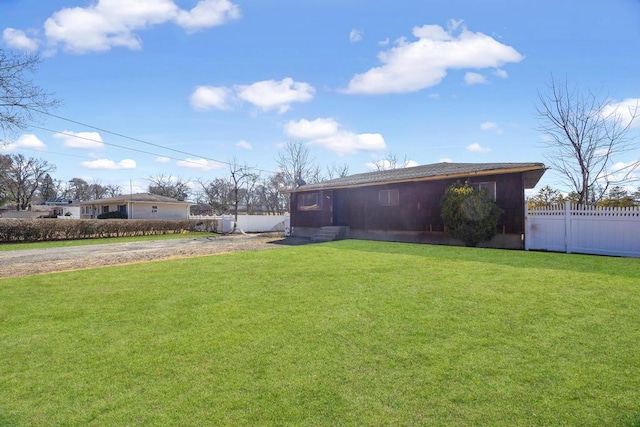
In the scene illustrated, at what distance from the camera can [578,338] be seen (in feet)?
11.0

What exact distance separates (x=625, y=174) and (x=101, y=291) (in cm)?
2153

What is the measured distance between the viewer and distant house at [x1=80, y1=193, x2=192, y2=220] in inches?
1256

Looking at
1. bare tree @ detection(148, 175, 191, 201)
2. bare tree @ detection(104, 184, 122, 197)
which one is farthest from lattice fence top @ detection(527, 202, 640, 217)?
bare tree @ detection(104, 184, 122, 197)

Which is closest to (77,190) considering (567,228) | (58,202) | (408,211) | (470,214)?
(58,202)

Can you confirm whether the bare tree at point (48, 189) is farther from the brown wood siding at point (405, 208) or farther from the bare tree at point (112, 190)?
the brown wood siding at point (405, 208)

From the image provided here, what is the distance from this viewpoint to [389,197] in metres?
15.9

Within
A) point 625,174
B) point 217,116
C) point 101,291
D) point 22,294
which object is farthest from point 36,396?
point 625,174

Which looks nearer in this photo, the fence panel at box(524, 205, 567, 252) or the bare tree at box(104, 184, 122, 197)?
the fence panel at box(524, 205, 567, 252)

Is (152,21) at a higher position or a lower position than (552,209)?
higher

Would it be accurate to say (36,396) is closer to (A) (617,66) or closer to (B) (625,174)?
(A) (617,66)

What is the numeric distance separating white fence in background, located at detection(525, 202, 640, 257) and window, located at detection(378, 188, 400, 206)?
543cm

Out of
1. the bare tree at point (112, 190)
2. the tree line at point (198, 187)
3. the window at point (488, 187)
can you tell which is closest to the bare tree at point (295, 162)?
the tree line at point (198, 187)

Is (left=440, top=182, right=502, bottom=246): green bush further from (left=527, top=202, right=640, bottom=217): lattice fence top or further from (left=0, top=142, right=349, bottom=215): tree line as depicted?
(left=0, top=142, right=349, bottom=215): tree line

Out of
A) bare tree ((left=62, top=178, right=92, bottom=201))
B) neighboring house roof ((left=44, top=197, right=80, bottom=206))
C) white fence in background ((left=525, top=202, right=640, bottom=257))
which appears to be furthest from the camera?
bare tree ((left=62, top=178, right=92, bottom=201))
